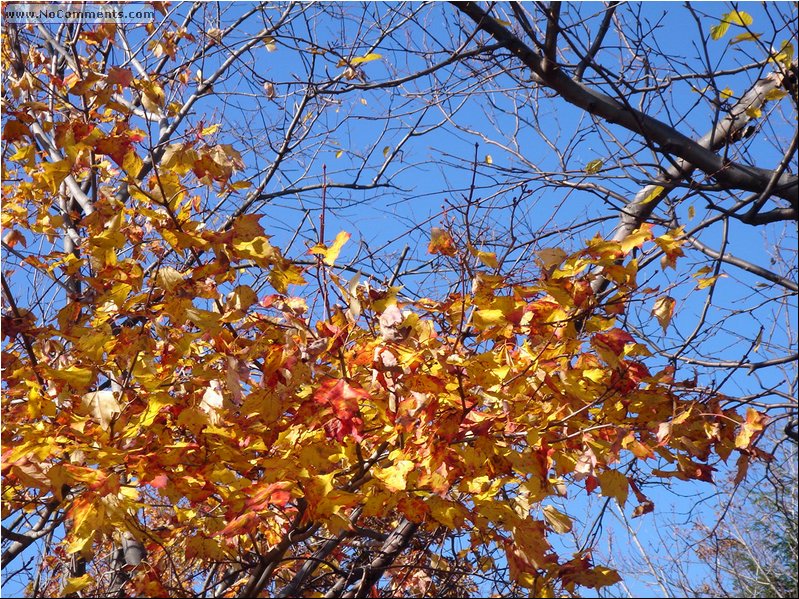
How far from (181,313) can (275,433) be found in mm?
448

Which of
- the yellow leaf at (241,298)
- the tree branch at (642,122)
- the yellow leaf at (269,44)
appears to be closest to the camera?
the yellow leaf at (241,298)

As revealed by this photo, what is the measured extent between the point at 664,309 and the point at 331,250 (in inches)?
42.1

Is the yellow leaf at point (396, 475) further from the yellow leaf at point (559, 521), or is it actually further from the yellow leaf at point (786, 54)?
the yellow leaf at point (786, 54)

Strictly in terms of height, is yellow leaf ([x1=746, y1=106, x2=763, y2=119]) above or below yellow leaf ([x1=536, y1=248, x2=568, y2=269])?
above

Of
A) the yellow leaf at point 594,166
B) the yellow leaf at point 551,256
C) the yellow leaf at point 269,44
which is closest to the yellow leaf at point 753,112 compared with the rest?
the yellow leaf at point 594,166

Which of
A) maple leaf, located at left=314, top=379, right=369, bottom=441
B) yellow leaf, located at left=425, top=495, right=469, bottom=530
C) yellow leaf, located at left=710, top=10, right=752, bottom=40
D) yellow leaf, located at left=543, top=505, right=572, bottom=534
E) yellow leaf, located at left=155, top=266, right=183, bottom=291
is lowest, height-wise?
yellow leaf, located at left=425, top=495, right=469, bottom=530

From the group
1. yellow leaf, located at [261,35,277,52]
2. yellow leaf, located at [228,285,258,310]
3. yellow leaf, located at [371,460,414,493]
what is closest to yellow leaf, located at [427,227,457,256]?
yellow leaf, located at [228,285,258,310]

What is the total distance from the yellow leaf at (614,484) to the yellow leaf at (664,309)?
0.53 m

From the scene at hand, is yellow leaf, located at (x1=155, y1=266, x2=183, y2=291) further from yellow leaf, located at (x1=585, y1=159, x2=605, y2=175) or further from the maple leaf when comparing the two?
yellow leaf, located at (x1=585, y1=159, x2=605, y2=175)

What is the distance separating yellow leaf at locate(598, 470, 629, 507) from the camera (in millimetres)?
2035

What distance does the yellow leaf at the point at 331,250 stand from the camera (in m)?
1.96

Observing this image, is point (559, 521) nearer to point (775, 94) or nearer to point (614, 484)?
point (614, 484)

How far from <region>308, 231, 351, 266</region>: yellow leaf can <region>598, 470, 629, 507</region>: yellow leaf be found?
0.94 metres

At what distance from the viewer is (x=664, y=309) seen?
7.61 ft
